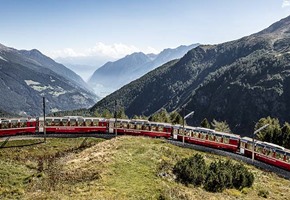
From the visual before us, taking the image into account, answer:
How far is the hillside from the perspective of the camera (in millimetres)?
35656

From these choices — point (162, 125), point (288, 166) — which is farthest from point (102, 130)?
point (288, 166)

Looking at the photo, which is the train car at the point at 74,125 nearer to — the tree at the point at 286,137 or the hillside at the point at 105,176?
the hillside at the point at 105,176

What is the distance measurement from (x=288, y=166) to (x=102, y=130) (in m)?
38.4

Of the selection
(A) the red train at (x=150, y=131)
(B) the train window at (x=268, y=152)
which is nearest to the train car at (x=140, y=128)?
(A) the red train at (x=150, y=131)

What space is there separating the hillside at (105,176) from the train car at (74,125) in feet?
43.3

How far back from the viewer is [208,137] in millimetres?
70188

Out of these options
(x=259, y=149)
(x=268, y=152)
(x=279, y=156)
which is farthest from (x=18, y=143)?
(x=279, y=156)

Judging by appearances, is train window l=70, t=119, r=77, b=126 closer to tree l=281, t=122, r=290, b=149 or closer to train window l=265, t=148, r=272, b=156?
train window l=265, t=148, r=272, b=156

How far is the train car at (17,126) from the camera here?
6944 cm

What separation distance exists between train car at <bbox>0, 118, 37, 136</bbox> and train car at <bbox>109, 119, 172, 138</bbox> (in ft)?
54.7

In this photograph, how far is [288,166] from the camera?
58500 millimetres

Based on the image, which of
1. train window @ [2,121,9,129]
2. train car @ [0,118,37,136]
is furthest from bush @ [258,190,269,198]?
train window @ [2,121,9,129]

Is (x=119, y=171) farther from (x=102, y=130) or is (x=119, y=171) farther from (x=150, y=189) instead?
(x=102, y=130)

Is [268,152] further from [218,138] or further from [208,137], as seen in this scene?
[208,137]
